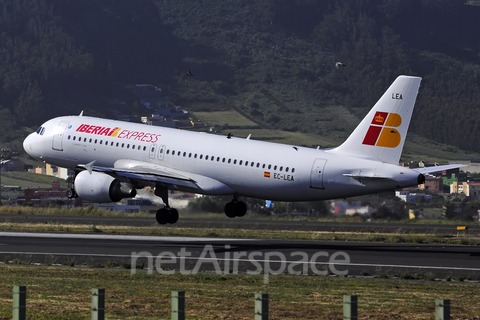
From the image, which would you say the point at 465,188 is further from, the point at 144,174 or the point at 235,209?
the point at 144,174

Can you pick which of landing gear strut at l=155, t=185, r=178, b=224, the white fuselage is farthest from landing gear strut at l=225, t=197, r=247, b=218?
landing gear strut at l=155, t=185, r=178, b=224

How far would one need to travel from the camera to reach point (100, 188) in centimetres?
5669

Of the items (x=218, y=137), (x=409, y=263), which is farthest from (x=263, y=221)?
(x=409, y=263)

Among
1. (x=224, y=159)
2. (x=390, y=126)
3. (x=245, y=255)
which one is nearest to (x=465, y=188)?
(x=224, y=159)

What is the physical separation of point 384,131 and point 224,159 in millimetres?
10441

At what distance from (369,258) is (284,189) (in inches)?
409

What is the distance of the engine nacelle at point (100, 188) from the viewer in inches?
2233

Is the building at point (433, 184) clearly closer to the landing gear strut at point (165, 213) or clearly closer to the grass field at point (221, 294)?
the landing gear strut at point (165, 213)

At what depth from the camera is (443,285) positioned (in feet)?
115

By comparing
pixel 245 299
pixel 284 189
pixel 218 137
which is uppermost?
pixel 218 137

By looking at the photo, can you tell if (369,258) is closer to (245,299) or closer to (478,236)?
(245,299)

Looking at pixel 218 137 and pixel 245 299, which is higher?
pixel 218 137

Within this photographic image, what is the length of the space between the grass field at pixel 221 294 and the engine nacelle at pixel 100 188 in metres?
16.9

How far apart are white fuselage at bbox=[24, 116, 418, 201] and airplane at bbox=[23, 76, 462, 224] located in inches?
2.3
